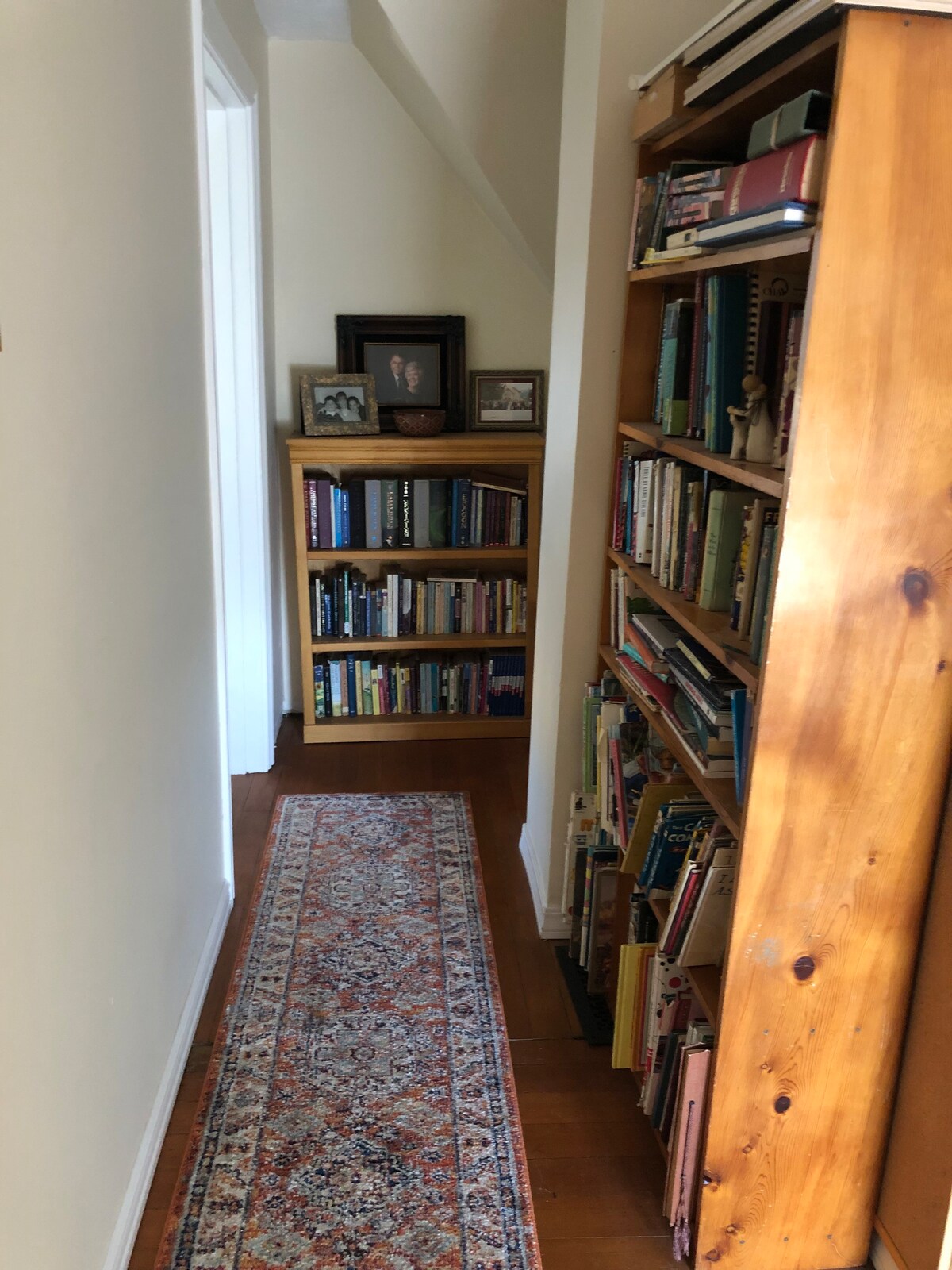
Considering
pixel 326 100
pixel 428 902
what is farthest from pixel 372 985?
pixel 326 100

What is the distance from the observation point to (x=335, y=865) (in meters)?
2.64

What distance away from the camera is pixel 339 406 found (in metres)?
3.29

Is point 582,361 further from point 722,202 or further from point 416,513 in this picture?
point 416,513

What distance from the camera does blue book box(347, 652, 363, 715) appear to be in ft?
11.3

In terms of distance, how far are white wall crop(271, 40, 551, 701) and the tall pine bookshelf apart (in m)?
1.90

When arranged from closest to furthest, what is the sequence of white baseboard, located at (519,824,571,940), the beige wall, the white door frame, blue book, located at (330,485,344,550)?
white baseboard, located at (519,824,571,940)
the beige wall
the white door frame
blue book, located at (330,485,344,550)

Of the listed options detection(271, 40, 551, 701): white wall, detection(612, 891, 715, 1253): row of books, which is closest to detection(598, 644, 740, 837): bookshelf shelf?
detection(612, 891, 715, 1253): row of books

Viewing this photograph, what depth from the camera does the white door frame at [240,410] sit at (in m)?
2.70

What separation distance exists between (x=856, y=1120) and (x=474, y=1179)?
628 millimetres

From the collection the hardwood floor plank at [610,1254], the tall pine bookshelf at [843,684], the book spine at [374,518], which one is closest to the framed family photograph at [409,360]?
the book spine at [374,518]

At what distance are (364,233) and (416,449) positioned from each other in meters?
0.79

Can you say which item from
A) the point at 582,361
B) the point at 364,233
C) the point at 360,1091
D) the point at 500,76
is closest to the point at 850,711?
the point at 582,361

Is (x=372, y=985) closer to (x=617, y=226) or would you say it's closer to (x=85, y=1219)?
(x=85, y=1219)

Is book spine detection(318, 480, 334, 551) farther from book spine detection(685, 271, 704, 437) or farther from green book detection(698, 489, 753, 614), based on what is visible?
green book detection(698, 489, 753, 614)
